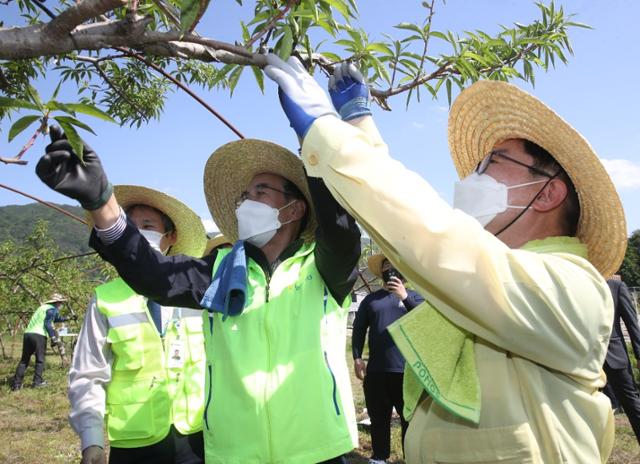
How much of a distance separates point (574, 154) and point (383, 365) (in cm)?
363

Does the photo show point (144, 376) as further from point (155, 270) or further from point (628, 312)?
point (628, 312)

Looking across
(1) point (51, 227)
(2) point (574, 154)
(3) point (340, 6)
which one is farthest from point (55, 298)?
(1) point (51, 227)

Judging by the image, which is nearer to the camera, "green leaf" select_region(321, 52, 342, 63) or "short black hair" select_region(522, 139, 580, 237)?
"short black hair" select_region(522, 139, 580, 237)

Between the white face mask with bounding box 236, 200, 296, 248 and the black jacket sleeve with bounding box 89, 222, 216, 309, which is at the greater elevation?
the white face mask with bounding box 236, 200, 296, 248

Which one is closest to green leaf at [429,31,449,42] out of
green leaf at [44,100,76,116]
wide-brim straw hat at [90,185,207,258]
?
green leaf at [44,100,76,116]

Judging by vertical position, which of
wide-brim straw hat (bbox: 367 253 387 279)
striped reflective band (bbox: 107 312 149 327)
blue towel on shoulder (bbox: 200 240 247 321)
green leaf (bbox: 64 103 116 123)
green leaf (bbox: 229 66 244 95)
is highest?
wide-brim straw hat (bbox: 367 253 387 279)

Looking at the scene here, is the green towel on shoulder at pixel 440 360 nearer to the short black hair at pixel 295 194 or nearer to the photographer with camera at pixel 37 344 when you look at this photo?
the short black hair at pixel 295 194

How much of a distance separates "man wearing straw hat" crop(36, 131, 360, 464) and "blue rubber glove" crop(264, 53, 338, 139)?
15.8 inches

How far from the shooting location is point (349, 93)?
4.47 feet

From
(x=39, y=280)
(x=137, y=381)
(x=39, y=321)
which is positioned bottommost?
(x=137, y=381)

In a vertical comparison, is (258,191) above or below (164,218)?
below

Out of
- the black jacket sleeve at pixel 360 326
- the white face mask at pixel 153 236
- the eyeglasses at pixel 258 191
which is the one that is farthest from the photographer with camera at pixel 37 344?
the eyeglasses at pixel 258 191

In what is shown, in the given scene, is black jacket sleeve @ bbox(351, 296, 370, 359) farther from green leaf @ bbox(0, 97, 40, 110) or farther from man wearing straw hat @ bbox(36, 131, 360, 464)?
green leaf @ bbox(0, 97, 40, 110)

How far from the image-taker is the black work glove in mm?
1269
